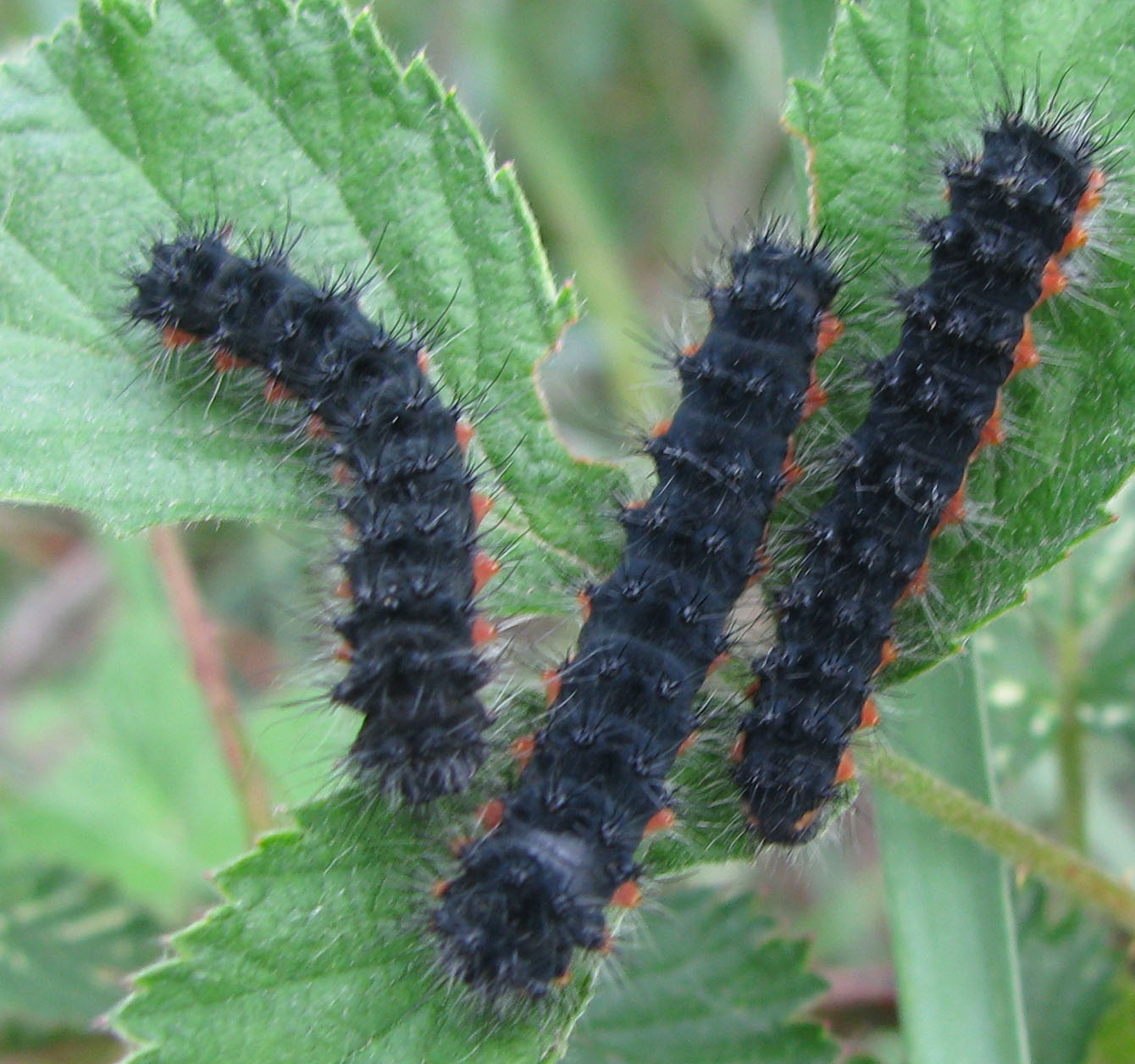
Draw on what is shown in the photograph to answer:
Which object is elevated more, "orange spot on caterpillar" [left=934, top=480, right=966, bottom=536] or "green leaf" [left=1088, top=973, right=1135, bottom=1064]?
"orange spot on caterpillar" [left=934, top=480, right=966, bottom=536]

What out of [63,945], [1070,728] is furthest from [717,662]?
[63,945]

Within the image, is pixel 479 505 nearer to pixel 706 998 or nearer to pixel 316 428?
pixel 316 428

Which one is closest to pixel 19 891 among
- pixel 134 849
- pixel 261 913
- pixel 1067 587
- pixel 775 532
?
pixel 134 849

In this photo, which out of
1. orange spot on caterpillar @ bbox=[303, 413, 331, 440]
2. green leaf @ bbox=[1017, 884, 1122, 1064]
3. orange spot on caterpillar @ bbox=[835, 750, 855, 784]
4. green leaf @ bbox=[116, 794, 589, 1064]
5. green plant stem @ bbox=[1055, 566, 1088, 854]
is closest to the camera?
green leaf @ bbox=[116, 794, 589, 1064]

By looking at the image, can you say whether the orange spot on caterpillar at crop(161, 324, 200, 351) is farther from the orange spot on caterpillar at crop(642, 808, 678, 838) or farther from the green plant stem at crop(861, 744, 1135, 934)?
the green plant stem at crop(861, 744, 1135, 934)

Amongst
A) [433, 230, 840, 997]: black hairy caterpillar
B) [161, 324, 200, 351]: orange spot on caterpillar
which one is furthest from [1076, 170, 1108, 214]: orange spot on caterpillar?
[161, 324, 200, 351]: orange spot on caterpillar

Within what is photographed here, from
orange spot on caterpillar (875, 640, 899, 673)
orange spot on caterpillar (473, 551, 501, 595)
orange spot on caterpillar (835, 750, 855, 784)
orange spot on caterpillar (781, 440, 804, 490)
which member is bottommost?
orange spot on caterpillar (835, 750, 855, 784)

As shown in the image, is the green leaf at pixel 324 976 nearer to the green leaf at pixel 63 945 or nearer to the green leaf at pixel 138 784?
the green leaf at pixel 63 945

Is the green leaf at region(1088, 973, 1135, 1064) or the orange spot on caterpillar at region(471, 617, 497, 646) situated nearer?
the orange spot on caterpillar at region(471, 617, 497, 646)
